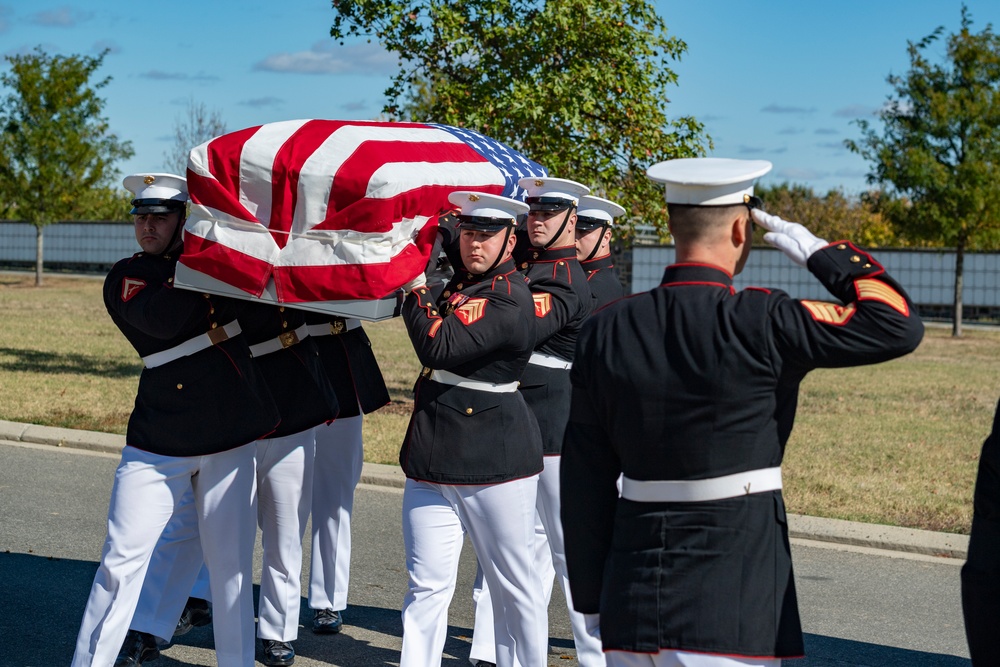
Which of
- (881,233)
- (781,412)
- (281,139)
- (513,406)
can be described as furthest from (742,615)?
(881,233)

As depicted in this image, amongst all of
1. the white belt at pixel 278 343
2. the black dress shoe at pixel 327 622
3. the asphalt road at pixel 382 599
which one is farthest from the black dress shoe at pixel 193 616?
the white belt at pixel 278 343

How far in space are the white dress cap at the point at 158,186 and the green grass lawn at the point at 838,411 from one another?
4394 mm

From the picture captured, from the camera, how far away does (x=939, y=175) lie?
22328 millimetres

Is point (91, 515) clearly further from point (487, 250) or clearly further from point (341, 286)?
point (487, 250)

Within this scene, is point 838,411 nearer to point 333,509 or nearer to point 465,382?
point 333,509

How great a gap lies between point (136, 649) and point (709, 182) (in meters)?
3.12

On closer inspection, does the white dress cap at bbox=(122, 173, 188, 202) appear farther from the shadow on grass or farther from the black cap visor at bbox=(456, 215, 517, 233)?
the shadow on grass

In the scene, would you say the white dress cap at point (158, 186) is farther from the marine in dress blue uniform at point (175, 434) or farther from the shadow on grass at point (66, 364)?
the shadow on grass at point (66, 364)

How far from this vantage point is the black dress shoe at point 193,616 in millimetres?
5043

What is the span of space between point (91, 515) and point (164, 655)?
2408 mm

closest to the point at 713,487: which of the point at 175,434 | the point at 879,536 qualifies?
the point at 175,434

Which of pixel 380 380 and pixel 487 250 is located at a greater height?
pixel 487 250

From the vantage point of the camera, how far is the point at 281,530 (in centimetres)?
483

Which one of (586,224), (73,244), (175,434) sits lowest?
(73,244)
